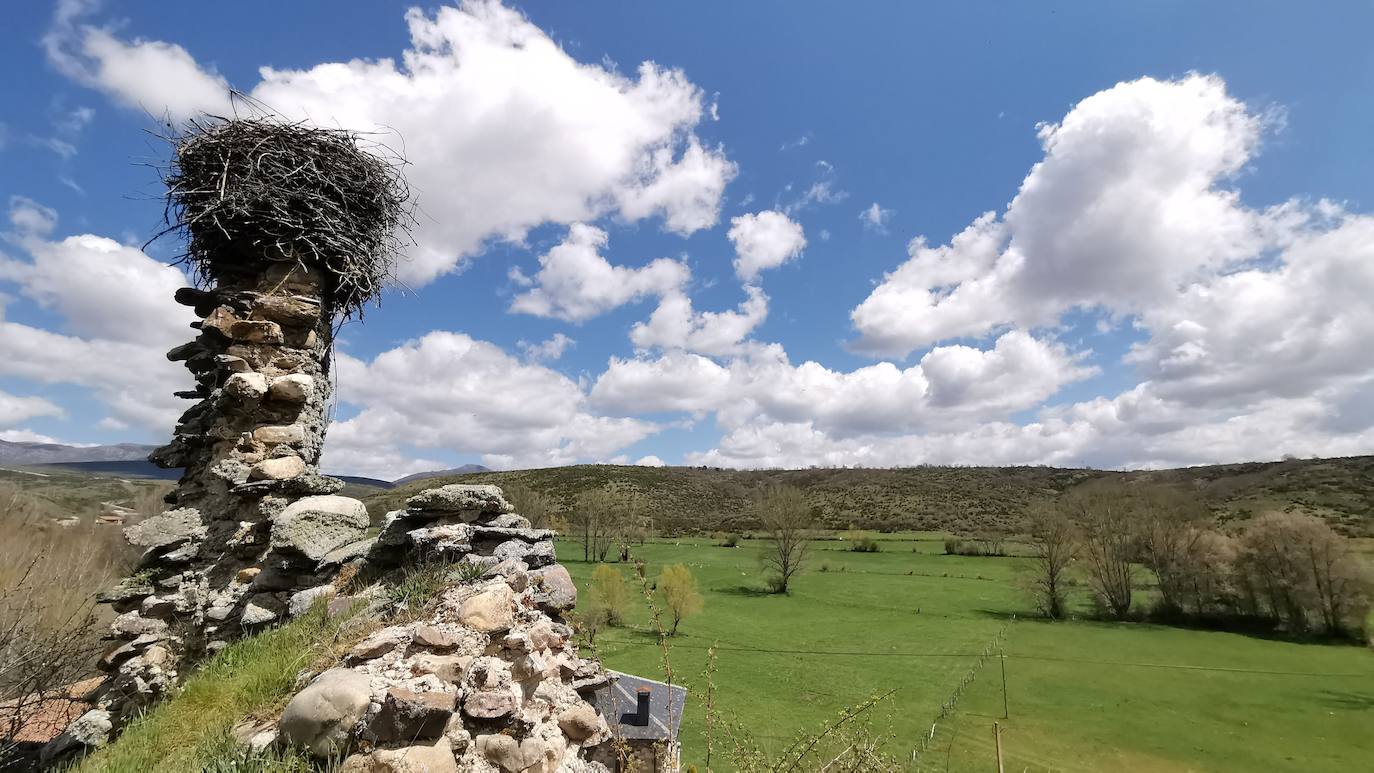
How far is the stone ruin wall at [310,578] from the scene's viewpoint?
340 centimetres

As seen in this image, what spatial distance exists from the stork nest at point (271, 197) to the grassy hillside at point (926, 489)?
60.8m

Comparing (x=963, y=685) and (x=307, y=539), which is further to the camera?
(x=963, y=685)

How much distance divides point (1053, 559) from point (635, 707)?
4517 cm

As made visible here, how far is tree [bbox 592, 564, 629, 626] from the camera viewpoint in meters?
40.2

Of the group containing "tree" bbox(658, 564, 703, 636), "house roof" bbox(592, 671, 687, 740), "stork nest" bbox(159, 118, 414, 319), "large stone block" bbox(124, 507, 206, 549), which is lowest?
"tree" bbox(658, 564, 703, 636)

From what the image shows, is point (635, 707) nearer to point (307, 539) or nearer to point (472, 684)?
point (307, 539)

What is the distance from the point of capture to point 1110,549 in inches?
1871

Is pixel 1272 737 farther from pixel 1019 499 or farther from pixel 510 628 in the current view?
pixel 1019 499

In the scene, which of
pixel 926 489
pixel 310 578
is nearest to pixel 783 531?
pixel 310 578

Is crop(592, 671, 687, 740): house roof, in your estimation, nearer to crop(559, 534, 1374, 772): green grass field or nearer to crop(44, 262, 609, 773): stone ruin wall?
crop(44, 262, 609, 773): stone ruin wall

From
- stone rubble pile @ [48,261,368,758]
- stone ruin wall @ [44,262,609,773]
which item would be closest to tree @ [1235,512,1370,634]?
stone ruin wall @ [44,262,609,773]

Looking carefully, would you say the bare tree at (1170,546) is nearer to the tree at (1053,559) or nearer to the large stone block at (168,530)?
the tree at (1053,559)

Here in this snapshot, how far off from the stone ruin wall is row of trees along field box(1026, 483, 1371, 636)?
52407 mm

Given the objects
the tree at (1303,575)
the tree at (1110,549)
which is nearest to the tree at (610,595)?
the tree at (1110,549)
